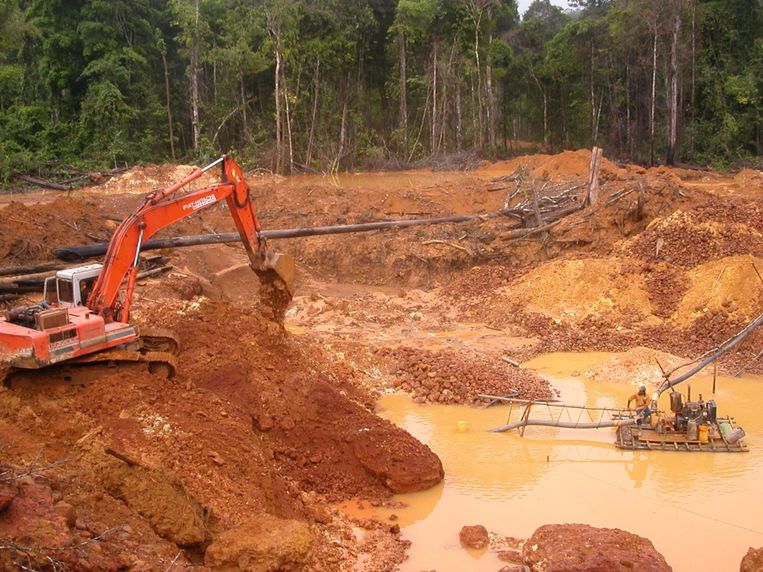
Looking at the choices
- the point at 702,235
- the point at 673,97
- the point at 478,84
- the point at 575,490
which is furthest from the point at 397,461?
the point at 478,84

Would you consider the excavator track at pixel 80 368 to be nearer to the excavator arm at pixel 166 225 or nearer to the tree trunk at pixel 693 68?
the excavator arm at pixel 166 225

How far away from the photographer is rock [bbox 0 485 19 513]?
5785 mm

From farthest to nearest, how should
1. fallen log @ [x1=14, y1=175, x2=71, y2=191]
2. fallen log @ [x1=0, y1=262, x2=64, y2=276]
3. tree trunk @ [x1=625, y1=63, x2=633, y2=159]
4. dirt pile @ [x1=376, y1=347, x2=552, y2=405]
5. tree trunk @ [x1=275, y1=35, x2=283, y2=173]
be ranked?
tree trunk @ [x1=625, y1=63, x2=633, y2=159] → tree trunk @ [x1=275, y1=35, x2=283, y2=173] → fallen log @ [x1=14, y1=175, x2=71, y2=191] → fallen log @ [x1=0, y1=262, x2=64, y2=276] → dirt pile @ [x1=376, y1=347, x2=552, y2=405]

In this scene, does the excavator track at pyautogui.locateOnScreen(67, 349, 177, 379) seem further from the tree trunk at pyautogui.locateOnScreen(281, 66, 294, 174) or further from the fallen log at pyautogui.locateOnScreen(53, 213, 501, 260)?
the tree trunk at pyautogui.locateOnScreen(281, 66, 294, 174)

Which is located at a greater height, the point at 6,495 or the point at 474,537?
the point at 6,495

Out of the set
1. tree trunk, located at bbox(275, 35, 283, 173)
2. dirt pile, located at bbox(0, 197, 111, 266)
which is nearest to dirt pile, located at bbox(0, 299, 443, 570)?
dirt pile, located at bbox(0, 197, 111, 266)

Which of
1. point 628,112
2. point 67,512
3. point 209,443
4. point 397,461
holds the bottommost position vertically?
point 397,461

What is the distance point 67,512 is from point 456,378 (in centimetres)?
841

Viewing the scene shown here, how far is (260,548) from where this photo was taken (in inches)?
278

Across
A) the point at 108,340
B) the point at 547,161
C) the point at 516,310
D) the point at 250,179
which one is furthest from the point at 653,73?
the point at 108,340

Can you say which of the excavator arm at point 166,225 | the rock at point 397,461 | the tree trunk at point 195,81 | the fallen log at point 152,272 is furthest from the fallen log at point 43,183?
the rock at point 397,461

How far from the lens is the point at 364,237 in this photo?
69.4ft

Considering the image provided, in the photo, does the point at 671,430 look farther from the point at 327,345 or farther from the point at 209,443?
the point at 209,443

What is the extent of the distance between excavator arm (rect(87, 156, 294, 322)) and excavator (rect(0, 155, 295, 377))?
13 millimetres
